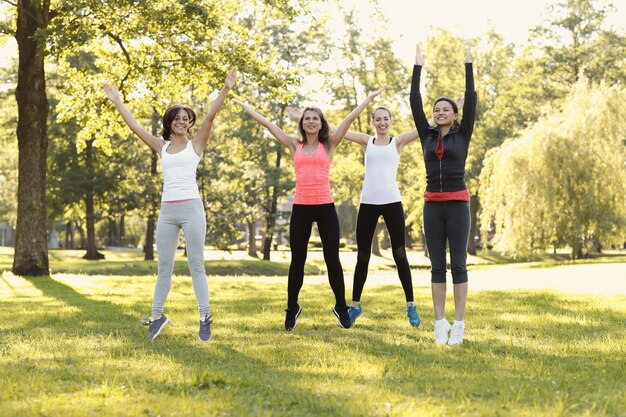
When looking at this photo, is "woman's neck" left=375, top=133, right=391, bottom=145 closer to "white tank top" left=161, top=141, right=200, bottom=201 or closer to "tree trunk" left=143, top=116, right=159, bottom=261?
"white tank top" left=161, top=141, right=200, bottom=201

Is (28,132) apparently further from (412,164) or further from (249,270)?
(412,164)

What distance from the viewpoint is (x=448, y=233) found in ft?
20.9

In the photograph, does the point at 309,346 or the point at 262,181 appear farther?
the point at 262,181

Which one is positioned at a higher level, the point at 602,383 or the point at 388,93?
the point at 388,93

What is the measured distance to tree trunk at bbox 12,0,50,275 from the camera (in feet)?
49.5

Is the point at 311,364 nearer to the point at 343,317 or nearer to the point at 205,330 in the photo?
the point at 205,330

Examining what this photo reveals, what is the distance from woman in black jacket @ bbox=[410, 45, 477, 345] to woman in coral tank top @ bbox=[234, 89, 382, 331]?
36.3 inches

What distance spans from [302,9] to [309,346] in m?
13.3

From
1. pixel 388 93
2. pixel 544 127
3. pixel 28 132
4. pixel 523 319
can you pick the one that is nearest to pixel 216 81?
pixel 28 132


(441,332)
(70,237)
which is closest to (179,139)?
(441,332)

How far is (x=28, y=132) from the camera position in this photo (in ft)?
49.7

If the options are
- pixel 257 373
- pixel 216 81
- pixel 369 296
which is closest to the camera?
pixel 257 373

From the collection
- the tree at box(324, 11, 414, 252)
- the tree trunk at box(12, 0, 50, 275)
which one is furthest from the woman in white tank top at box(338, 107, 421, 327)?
the tree at box(324, 11, 414, 252)

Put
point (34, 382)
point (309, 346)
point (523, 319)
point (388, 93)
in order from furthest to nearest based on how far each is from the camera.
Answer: point (388, 93), point (523, 319), point (309, 346), point (34, 382)
